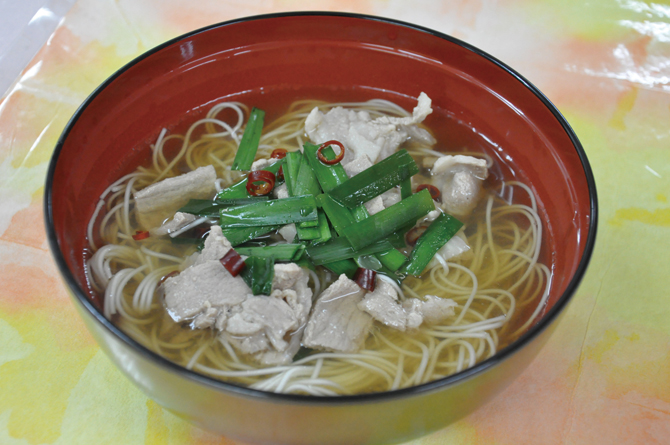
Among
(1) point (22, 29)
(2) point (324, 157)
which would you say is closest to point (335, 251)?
(2) point (324, 157)

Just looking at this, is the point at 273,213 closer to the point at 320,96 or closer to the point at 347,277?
the point at 347,277

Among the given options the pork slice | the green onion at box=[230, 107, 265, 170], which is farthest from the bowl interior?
the pork slice

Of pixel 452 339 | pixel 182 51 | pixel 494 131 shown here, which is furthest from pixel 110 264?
pixel 494 131

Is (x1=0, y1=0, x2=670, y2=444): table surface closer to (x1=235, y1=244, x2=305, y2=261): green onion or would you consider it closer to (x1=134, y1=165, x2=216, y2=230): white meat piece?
(x1=134, y1=165, x2=216, y2=230): white meat piece

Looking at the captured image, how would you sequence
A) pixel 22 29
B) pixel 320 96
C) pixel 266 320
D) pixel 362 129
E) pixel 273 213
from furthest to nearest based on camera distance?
pixel 22 29 < pixel 320 96 < pixel 362 129 < pixel 273 213 < pixel 266 320

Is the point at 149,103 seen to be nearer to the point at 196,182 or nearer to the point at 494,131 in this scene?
the point at 196,182

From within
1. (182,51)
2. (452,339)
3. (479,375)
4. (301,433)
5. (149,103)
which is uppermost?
(182,51)
